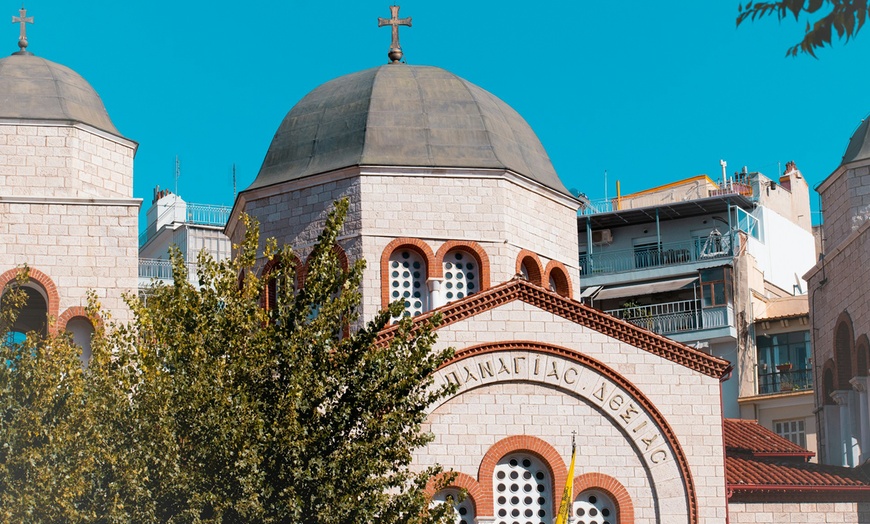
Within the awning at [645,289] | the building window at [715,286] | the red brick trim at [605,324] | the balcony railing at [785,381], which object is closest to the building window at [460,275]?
the red brick trim at [605,324]

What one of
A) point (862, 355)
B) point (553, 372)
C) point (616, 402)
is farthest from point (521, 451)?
point (862, 355)

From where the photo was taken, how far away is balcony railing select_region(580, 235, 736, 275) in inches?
2178

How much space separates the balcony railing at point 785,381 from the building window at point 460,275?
70.8 feet

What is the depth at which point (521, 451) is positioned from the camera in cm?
2692

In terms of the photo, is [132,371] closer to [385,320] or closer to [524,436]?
[385,320]

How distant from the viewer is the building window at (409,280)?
3062cm

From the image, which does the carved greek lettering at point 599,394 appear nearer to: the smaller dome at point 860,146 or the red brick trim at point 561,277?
the red brick trim at point 561,277

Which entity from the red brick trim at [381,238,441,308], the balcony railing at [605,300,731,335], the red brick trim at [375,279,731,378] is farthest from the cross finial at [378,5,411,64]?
the balcony railing at [605,300,731,335]

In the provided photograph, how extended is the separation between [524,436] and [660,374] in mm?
2515

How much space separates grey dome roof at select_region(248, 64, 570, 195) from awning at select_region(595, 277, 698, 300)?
833 inches

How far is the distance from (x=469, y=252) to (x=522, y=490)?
5.69 metres

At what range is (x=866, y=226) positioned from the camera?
31500 mm

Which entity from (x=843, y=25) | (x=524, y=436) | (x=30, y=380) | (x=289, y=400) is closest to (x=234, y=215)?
(x=524, y=436)

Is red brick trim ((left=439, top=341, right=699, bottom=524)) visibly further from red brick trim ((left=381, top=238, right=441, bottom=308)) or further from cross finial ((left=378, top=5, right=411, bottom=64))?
cross finial ((left=378, top=5, right=411, bottom=64))
